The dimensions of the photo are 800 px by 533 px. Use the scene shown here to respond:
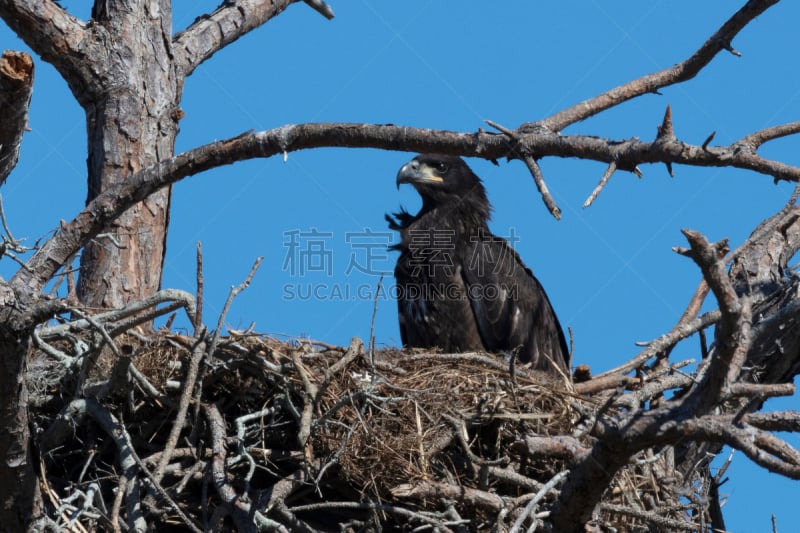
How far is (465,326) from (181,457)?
2.77 metres

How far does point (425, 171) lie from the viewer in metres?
8.52

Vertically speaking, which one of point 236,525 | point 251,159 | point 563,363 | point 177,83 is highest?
point 177,83

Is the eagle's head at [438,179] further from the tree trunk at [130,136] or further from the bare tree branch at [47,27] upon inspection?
the bare tree branch at [47,27]

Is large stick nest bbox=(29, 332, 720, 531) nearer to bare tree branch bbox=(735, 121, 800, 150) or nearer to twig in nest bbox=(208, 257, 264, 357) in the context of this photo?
twig in nest bbox=(208, 257, 264, 357)

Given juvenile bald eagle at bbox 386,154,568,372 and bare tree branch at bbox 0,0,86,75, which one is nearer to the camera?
bare tree branch at bbox 0,0,86,75

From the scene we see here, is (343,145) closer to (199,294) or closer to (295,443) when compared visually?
(199,294)

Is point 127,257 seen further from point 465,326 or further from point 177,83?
point 465,326

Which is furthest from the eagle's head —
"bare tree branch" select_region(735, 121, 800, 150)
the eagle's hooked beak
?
"bare tree branch" select_region(735, 121, 800, 150)

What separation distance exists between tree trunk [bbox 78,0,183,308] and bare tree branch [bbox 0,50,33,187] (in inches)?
101

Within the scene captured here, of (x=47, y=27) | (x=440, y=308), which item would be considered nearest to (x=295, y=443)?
(x=440, y=308)

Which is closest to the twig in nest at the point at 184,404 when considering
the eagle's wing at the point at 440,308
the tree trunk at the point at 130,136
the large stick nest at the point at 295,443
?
the large stick nest at the point at 295,443

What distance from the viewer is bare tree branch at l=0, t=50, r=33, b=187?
3.89 metres

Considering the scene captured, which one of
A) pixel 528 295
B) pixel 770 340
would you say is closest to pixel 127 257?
pixel 528 295

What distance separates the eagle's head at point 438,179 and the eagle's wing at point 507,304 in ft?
1.91
